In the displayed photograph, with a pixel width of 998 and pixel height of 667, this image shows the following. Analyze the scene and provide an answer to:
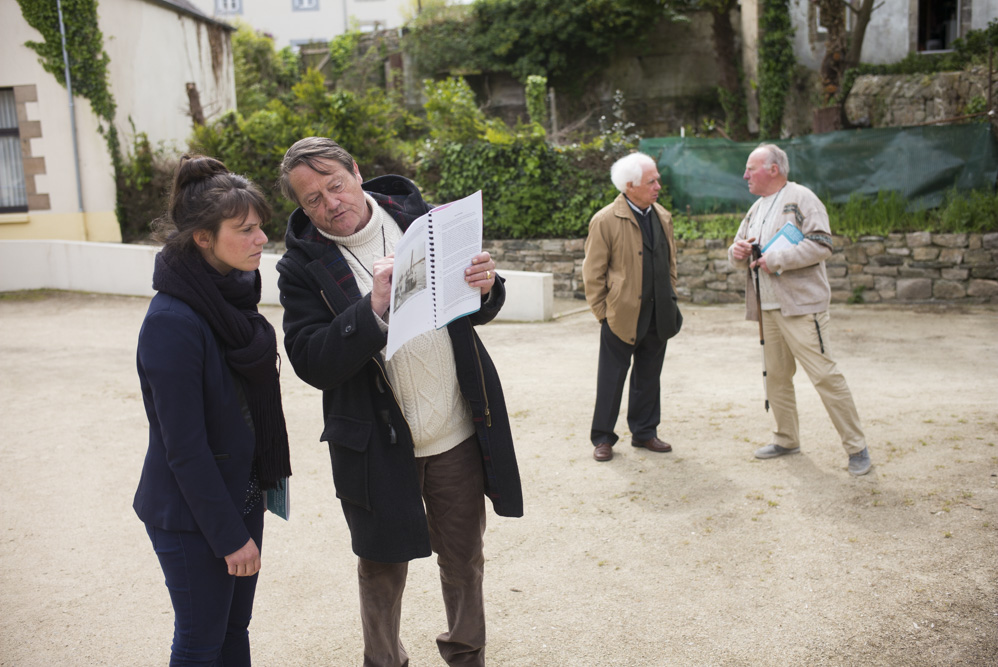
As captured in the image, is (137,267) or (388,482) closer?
(388,482)

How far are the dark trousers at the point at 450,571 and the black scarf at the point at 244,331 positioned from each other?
51cm

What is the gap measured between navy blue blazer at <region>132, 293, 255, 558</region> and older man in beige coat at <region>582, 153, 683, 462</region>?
350 cm

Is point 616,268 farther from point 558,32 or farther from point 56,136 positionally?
point 558,32

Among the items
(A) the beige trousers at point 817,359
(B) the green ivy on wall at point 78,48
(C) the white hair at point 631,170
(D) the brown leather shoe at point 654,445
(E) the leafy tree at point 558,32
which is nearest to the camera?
(A) the beige trousers at point 817,359

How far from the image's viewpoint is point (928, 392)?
6.77 meters

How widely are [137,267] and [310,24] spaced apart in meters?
29.6

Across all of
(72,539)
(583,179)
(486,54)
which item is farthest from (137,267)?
(486,54)

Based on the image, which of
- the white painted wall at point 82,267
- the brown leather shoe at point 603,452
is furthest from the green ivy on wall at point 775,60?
Answer: the brown leather shoe at point 603,452

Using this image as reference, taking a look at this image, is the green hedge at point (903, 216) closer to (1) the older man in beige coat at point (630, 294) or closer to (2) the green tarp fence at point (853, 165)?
(2) the green tarp fence at point (853, 165)

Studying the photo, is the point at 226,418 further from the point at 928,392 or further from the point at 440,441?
the point at 928,392

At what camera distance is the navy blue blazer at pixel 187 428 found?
7.19ft

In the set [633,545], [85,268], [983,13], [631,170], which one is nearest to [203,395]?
[633,545]

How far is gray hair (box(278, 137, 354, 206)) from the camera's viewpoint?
8.21 ft

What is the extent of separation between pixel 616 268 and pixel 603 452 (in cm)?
128
